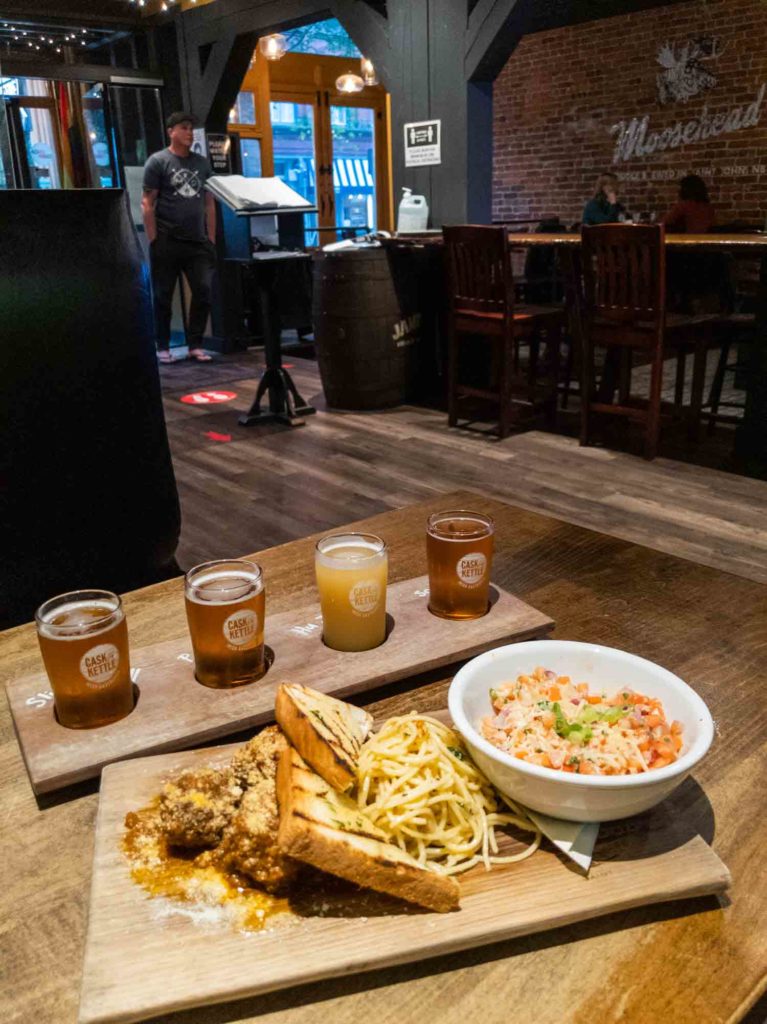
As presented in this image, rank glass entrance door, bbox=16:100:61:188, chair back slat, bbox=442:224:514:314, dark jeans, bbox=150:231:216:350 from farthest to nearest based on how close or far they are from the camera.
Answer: glass entrance door, bbox=16:100:61:188, dark jeans, bbox=150:231:216:350, chair back slat, bbox=442:224:514:314

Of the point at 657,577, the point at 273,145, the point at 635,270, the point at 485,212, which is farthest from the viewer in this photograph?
the point at 273,145

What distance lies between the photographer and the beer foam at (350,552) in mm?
963

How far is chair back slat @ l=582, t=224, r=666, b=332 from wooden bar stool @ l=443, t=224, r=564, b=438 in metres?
0.42

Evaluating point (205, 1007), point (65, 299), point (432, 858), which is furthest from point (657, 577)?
point (65, 299)

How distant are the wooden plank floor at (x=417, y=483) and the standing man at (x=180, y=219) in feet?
6.30

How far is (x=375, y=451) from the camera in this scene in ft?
14.6

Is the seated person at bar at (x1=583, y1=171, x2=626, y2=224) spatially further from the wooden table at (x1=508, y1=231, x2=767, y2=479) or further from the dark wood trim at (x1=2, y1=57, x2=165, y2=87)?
the dark wood trim at (x1=2, y1=57, x2=165, y2=87)

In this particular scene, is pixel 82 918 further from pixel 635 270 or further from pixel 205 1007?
pixel 635 270

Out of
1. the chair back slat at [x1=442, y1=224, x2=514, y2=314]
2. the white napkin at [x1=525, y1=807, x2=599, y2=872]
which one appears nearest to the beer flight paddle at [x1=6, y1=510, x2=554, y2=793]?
the white napkin at [x1=525, y1=807, x2=599, y2=872]

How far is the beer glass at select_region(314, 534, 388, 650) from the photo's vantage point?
936 millimetres

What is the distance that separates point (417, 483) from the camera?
392 centimetres

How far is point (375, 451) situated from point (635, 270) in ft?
5.01

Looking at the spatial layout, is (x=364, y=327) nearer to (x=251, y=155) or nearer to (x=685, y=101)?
(x=685, y=101)

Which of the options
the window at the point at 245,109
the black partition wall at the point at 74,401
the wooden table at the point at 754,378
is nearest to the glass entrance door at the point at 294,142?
the window at the point at 245,109
